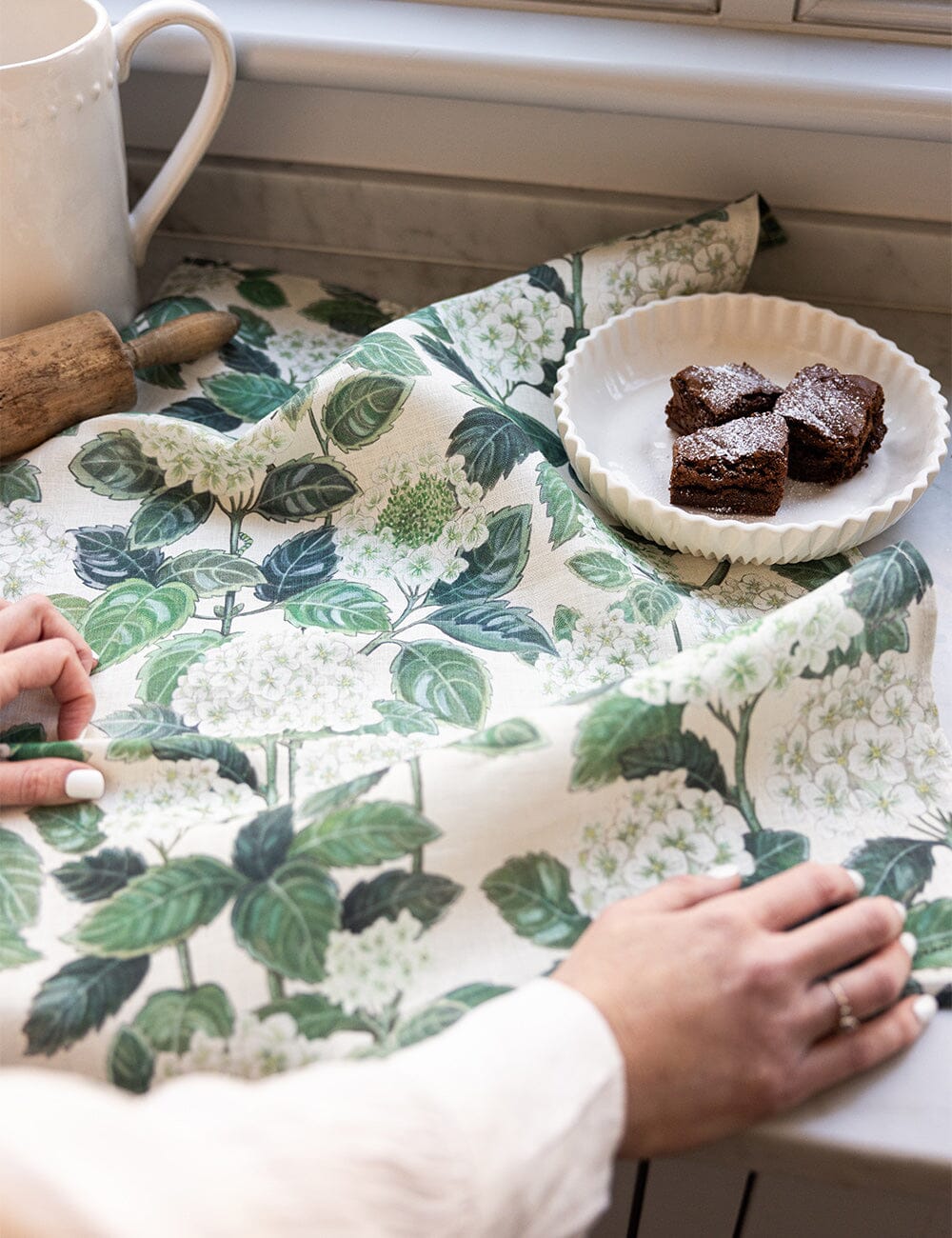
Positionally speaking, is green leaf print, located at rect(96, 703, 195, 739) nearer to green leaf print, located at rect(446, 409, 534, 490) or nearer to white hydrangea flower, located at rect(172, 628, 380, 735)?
white hydrangea flower, located at rect(172, 628, 380, 735)

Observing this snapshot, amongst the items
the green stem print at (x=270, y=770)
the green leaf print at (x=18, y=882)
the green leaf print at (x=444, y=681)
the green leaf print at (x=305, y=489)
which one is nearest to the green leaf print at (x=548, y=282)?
the green leaf print at (x=305, y=489)

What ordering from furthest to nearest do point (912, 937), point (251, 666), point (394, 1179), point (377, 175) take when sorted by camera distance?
point (377, 175) < point (251, 666) < point (912, 937) < point (394, 1179)

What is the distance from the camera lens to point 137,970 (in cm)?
53

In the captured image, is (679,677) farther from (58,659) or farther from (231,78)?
(231,78)

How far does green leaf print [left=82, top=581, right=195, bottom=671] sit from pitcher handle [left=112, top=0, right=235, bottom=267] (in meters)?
0.33

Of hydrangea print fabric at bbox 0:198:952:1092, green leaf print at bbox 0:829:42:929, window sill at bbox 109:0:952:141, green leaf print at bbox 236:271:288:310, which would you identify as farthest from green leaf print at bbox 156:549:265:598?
window sill at bbox 109:0:952:141

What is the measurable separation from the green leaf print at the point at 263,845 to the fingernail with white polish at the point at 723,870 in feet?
0.66

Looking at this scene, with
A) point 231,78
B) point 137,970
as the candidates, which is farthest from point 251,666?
point 231,78

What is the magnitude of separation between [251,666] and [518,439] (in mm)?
224

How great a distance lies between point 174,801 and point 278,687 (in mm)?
97

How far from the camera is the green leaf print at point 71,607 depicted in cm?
72

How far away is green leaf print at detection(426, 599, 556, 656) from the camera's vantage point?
695 mm

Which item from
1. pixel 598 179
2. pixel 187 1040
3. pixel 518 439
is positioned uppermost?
pixel 598 179

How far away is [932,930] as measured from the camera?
1.86 feet
